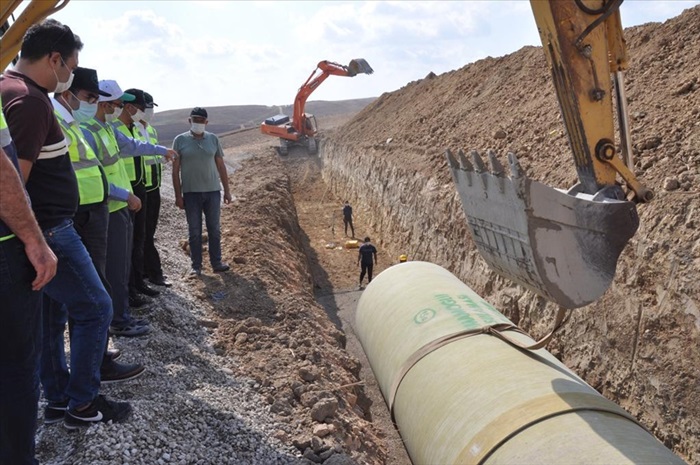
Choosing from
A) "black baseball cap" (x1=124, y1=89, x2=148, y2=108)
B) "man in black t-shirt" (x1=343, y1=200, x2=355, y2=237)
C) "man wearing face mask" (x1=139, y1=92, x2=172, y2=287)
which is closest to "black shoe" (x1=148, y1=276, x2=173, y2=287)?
"man wearing face mask" (x1=139, y1=92, x2=172, y2=287)

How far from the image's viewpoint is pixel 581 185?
3.47 metres

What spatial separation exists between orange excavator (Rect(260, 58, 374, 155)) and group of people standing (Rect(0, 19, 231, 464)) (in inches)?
707

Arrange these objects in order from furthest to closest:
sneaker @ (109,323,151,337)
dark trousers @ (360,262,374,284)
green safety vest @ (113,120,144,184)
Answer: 1. dark trousers @ (360,262,374,284)
2. green safety vest @ (113,120,144,184)
3. sneaker @ (109,323,151,337)

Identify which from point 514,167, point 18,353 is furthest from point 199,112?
point 18,353

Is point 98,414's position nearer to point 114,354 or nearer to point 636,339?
point 114,354

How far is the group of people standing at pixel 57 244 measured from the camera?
249cm

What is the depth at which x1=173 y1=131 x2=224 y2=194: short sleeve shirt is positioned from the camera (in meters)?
6.96

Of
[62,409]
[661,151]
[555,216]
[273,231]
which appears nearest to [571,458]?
[555,216]

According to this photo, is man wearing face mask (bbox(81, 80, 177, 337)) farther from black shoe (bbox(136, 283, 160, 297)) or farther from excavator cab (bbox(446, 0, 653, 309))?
excavator cab (bbox(446, 0, 653, 309))

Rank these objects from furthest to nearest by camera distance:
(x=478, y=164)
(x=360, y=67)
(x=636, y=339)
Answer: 1. (x=360, y=67)
2. (x=636, y=339)
3. (x=478, y=164)

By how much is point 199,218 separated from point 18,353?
4.73 metres

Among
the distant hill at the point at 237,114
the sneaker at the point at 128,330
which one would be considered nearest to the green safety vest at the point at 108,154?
the sneaker at the point at 128,330

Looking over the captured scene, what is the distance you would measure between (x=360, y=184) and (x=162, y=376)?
12376 mm

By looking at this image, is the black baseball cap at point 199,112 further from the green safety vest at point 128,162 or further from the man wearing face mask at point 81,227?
the man wearing face mask at point 81,227
